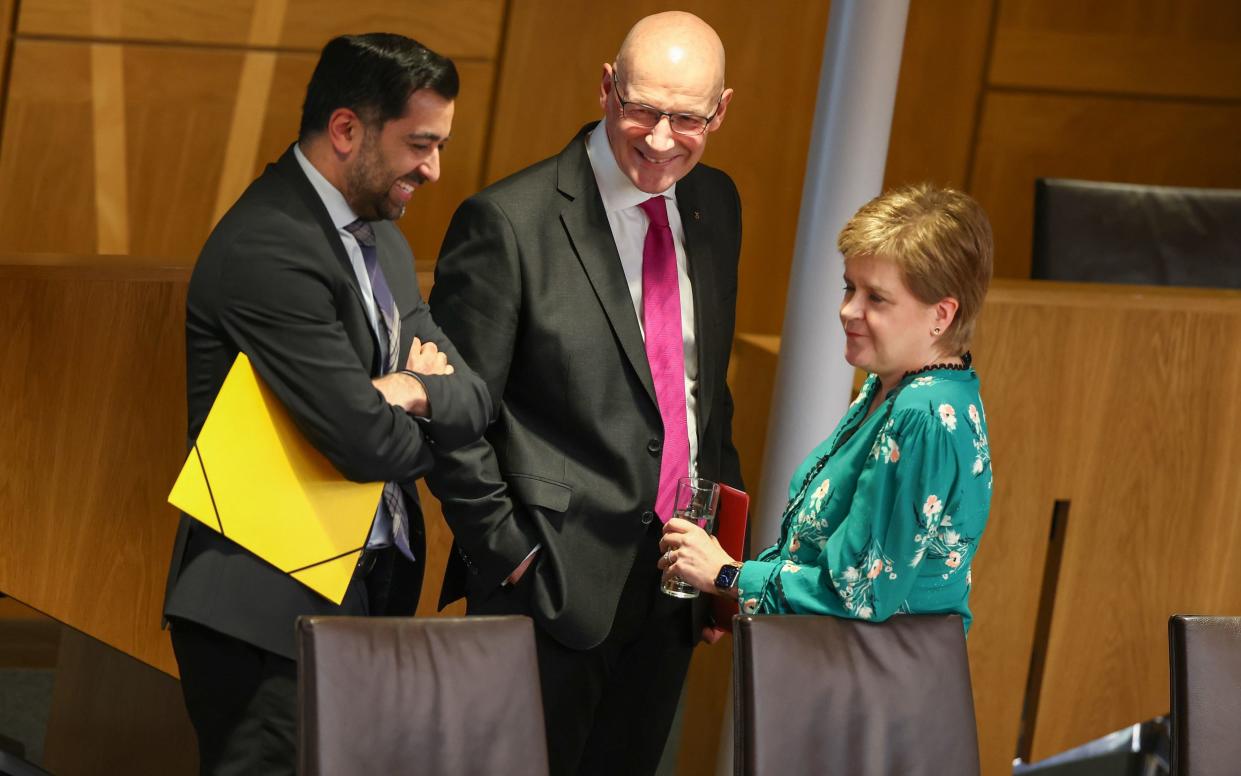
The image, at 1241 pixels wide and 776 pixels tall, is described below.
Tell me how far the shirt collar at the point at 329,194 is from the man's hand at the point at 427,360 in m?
0.21

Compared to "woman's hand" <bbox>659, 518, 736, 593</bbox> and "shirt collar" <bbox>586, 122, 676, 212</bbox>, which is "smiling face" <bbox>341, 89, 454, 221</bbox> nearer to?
"shirt collar" <bbox>586, 122, 676, 212</bbox>

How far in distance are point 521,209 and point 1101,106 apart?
330 cm

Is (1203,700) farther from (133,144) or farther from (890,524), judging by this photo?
(133,144)

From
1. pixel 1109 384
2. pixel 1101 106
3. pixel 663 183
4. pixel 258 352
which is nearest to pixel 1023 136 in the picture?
pixel 1101 106

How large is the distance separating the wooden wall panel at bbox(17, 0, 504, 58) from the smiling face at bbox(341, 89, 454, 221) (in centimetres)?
215

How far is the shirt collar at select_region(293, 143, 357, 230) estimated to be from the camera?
2.15m

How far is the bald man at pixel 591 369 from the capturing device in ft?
7.68

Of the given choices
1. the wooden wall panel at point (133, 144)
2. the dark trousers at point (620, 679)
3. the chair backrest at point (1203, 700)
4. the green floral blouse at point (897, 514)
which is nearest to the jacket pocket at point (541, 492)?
the dark trousers at point (620, 679)

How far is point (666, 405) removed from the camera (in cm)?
246

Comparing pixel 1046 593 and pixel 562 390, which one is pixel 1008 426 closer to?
pixel 1046 593

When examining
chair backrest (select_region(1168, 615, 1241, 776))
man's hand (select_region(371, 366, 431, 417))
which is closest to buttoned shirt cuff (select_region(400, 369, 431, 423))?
man's hand (select_region(371, 366, 431, 417))

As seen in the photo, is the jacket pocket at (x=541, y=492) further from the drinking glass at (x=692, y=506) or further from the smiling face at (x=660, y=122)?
the smiling face at (x=660, y=122)

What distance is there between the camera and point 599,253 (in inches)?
95.3

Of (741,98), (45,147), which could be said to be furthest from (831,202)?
(45,147)
